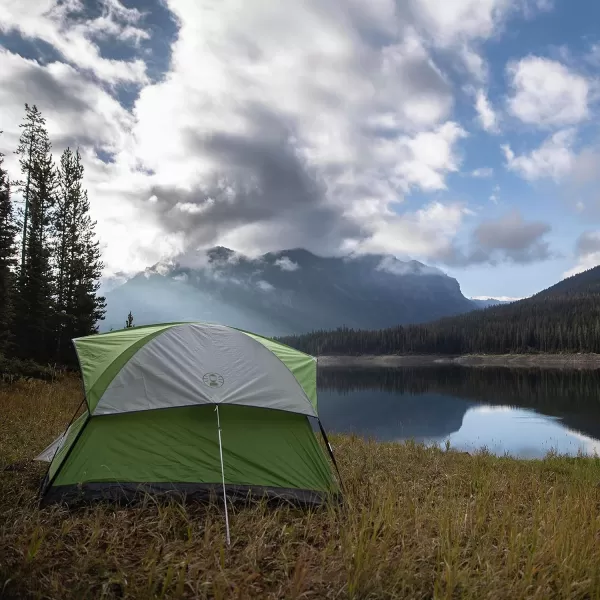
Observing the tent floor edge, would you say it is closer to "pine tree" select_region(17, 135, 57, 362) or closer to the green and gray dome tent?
the green and gray dome tent

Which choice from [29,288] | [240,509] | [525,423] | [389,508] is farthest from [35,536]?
[525,423]

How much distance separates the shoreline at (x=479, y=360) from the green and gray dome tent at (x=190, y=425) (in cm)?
10489

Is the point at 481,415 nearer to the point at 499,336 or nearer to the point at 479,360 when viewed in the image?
the point at 479,360

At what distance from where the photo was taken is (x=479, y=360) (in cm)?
12406

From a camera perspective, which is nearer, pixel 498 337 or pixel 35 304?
pixel 35 304

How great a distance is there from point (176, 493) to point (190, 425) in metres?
0.92

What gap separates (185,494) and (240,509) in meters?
0.74

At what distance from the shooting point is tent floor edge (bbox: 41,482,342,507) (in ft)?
18.6

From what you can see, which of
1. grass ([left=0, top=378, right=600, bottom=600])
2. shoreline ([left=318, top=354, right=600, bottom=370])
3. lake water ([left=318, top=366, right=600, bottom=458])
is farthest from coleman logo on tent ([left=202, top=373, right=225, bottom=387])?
shoreline ([left=318, top=354, right=600, bottom=370])

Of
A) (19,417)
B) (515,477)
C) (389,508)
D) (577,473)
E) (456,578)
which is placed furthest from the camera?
(19,417)

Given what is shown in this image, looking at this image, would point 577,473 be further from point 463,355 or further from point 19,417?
point 463,355

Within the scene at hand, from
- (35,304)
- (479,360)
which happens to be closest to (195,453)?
(35,304)

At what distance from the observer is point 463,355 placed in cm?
13225

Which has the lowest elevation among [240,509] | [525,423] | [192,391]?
[525,423]
